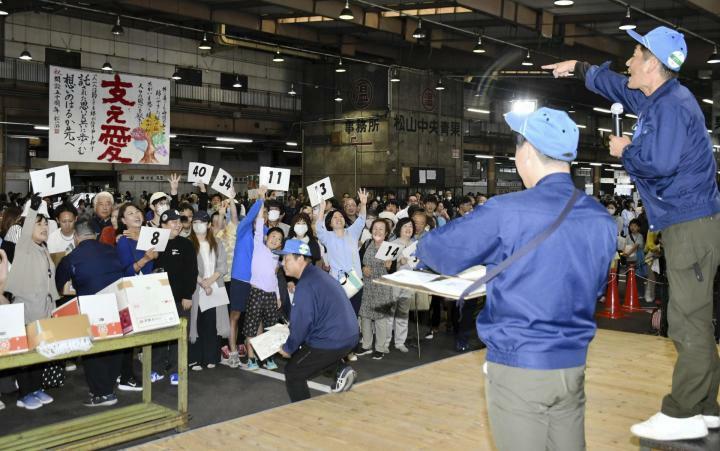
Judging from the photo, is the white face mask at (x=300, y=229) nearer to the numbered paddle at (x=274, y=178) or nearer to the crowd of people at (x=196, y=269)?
the crowd of people at (x=196, y=269)

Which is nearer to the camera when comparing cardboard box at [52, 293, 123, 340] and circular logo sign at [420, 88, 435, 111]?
cardboard box at [52, 293, 123, 340]

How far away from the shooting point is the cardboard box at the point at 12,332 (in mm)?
Result: 4496

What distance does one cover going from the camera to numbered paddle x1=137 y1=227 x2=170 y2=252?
6.78 meters

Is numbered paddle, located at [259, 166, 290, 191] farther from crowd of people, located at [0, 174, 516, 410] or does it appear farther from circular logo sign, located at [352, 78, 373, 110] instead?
circular logo sign, located at [352, 78, 373, 110]

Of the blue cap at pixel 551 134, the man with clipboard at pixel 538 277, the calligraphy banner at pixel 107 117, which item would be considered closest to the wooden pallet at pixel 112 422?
the man with clipboard at pixel 538 277

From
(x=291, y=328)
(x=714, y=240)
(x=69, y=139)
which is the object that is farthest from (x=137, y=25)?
(x=714, y=240)

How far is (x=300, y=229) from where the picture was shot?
8375 millimetres

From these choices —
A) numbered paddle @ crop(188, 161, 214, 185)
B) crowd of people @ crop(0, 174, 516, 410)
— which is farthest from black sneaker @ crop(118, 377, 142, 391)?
numbered paddle @ crop(188, 161, 214, 185)

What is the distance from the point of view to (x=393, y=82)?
85.8 ft

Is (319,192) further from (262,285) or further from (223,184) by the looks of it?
(262,285)

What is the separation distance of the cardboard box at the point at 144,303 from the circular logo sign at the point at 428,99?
22.9 meters

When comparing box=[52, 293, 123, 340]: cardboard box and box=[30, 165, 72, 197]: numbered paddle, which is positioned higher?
box=[30, 165, 72, 197]: numbered paddle

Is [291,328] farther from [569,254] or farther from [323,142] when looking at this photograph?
[323,142]

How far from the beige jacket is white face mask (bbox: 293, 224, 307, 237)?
2.84 m
